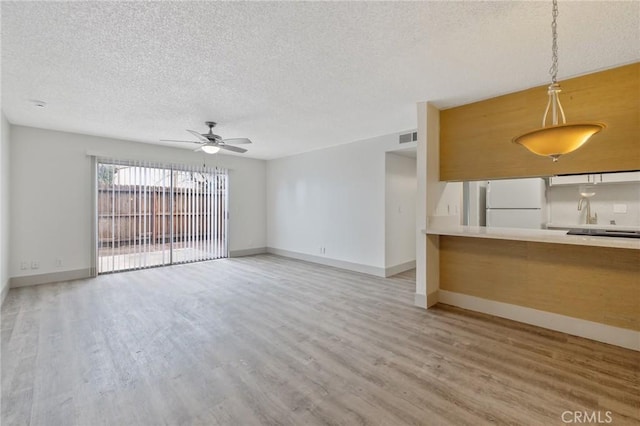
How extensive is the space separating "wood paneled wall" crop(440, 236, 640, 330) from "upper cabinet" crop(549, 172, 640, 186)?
0.75m

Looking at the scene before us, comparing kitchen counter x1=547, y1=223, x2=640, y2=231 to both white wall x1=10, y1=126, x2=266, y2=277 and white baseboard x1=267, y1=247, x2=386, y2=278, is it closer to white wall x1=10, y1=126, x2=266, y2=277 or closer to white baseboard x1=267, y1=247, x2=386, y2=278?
white baseboard x1=267, y1=247, x2=386, y2=278

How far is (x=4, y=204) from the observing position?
4039 millimetres

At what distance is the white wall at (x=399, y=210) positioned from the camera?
5184mm

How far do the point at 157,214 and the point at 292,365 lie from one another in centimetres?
506

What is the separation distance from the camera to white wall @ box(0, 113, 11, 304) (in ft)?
12.6

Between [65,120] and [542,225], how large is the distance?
23.7 ft

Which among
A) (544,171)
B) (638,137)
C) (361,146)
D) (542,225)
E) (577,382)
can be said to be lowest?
(577,382)

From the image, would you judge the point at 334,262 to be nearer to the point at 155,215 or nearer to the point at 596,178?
the point at 155,215

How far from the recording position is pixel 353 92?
3.26 meters

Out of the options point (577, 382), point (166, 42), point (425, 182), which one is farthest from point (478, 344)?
point (166, 42)

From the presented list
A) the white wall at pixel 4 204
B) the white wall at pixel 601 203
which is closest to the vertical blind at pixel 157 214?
the white wall at pixel 4 204

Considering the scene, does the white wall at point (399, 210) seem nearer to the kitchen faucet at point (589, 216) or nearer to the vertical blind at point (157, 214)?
the kitchen faucet at point (589, 216)

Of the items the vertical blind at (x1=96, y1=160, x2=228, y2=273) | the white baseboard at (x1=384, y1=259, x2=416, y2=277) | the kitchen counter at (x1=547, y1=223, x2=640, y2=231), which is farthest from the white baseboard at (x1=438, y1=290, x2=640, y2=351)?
the vertical blind at (x1=96, y1=160, x2=228, y2=273)

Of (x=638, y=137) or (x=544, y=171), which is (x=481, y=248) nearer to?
(x=544, y=171)
